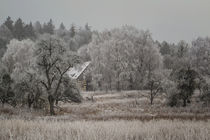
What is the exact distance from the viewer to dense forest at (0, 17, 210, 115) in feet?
81.7

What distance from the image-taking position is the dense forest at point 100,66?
24.9m

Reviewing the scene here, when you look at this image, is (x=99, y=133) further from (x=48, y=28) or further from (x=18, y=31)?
(x=48, y=28)

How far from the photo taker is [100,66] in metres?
57.1

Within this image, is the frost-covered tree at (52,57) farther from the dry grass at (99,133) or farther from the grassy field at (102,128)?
the dry grass at (99,133)

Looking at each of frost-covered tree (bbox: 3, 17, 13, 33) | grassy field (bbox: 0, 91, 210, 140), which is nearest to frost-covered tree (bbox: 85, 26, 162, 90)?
grassy field (bbox: 0, 91, 210, 140)

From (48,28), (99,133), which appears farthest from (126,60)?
(48,28)

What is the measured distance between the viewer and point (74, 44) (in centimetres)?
11338

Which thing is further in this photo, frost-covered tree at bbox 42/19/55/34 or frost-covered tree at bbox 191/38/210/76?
frost-covered tree at bbox 42/19/55/34

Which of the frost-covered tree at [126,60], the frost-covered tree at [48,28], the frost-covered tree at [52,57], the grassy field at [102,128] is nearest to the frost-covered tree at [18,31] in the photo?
the frost-covered tree at [48,28]

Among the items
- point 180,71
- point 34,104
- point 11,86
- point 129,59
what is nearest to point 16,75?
point 11,86

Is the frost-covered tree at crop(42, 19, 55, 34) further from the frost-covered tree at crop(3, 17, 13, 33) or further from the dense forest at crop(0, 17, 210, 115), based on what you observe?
the frost-covered tree at crop(3, 17, 13, 33)

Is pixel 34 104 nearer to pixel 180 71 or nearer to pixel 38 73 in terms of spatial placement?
pixel 38 73

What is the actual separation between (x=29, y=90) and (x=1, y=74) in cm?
373

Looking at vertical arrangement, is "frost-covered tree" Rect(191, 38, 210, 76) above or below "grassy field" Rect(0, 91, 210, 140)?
above
